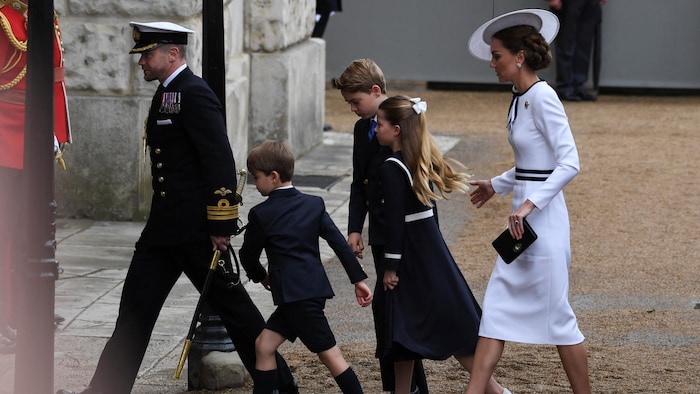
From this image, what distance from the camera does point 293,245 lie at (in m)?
4.99

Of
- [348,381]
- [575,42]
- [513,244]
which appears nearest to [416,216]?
[513,244]

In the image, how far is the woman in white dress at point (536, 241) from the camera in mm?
5020

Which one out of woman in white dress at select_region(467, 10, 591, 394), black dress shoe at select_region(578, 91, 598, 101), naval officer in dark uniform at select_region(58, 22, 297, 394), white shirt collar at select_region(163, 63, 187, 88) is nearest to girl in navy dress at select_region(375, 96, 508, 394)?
woman in white dress at select_region(467, 10, 591, 394)

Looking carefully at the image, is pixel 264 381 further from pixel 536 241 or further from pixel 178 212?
pixel 536 241

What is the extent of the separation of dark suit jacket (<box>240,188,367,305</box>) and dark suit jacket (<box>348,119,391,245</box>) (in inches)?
16.3

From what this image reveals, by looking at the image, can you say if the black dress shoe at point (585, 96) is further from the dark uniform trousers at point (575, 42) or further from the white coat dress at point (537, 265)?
the white coat dress at point (537, 265)

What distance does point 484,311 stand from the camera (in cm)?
511

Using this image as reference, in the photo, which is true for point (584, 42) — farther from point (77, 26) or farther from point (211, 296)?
point (211, 296)

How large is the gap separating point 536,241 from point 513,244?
10 centimetres

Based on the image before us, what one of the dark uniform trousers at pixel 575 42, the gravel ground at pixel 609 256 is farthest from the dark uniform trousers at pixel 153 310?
the dark uniform trousers at pixel 575 42

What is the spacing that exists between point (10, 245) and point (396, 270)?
2.34 meters

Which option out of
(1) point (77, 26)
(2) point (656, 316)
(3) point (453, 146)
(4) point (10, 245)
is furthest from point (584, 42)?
(4) point (10, 245)

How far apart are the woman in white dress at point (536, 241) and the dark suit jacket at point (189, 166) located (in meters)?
1.09

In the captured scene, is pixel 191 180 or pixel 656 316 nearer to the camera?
pixel 191 180
